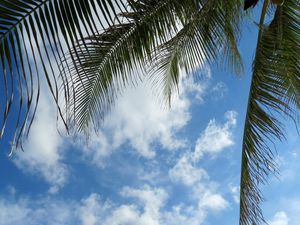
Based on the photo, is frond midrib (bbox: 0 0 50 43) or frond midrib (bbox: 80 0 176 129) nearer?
frond midrib (bbox: 0 0 50 43)

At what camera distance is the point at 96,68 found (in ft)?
15.3

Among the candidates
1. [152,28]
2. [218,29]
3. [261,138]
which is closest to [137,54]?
[152,28]

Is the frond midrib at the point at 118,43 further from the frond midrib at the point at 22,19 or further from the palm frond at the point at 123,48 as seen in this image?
the frond midrib at the point at 22,19

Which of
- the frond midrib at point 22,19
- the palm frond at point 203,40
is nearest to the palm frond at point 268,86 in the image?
the palm frond at point 203,40

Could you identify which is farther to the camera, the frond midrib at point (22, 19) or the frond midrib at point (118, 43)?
the frond midrib at point (118, 43)

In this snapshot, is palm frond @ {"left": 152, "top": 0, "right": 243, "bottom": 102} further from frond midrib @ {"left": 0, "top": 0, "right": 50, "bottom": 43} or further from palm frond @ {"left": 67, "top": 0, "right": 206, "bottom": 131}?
frond midrib @ {"left": 0, "top": 0, "right": 50, "bottom": 43}

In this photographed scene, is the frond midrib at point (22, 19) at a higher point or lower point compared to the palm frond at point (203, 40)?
lower

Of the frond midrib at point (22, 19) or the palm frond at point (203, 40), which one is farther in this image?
the palm frond at point (203, 40)

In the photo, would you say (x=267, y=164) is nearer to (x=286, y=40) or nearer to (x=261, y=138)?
(x=261, y=138)

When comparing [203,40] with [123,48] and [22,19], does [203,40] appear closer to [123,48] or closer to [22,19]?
[123,48]

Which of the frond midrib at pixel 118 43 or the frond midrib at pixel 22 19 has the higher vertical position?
the frond midrib at pixel 118 43

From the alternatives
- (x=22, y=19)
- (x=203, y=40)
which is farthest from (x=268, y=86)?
(x=22, y=19)

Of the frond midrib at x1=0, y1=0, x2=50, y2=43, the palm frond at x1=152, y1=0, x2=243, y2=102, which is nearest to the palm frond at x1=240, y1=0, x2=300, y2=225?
the palm frond at x1=152, y1=0, x2=243, y2=102

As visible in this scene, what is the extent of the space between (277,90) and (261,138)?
0.60m
